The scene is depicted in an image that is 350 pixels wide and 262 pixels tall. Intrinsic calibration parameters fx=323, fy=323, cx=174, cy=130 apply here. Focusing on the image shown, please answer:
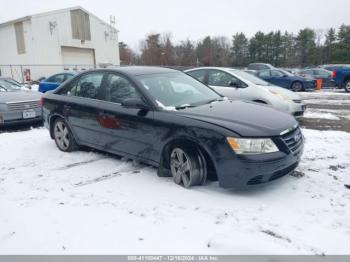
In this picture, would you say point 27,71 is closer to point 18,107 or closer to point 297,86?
point 297,86

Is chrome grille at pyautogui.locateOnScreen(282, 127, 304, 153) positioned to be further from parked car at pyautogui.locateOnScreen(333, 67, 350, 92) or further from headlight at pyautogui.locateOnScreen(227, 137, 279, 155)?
parked car at pyautogui.locateOnScreen(333, 67, 350, 92)

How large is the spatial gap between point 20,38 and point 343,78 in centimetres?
2758

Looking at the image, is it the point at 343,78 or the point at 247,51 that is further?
the point at 247,51

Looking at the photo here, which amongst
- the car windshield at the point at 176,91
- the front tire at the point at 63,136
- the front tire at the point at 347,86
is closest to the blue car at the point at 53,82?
the front tire at the point at 63,136

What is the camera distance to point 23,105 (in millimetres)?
7871

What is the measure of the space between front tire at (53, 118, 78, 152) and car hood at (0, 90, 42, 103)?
2.59 metres

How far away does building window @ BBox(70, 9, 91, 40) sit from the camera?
3203 cm

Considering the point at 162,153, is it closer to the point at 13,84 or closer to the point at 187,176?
the point at 187,176

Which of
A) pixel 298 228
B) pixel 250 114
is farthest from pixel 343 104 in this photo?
pixel 298 228

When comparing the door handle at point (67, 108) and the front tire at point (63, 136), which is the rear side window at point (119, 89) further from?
the front tire at point (63, 136)

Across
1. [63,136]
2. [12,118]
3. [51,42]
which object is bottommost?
A: [63,136]

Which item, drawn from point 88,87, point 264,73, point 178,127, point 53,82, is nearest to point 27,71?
point 53,82

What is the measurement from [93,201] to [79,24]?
32288mm

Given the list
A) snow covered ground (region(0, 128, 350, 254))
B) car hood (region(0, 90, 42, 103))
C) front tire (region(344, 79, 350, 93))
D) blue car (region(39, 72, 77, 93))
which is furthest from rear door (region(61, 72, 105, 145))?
front tire (region(344, 79, 350, 93))
